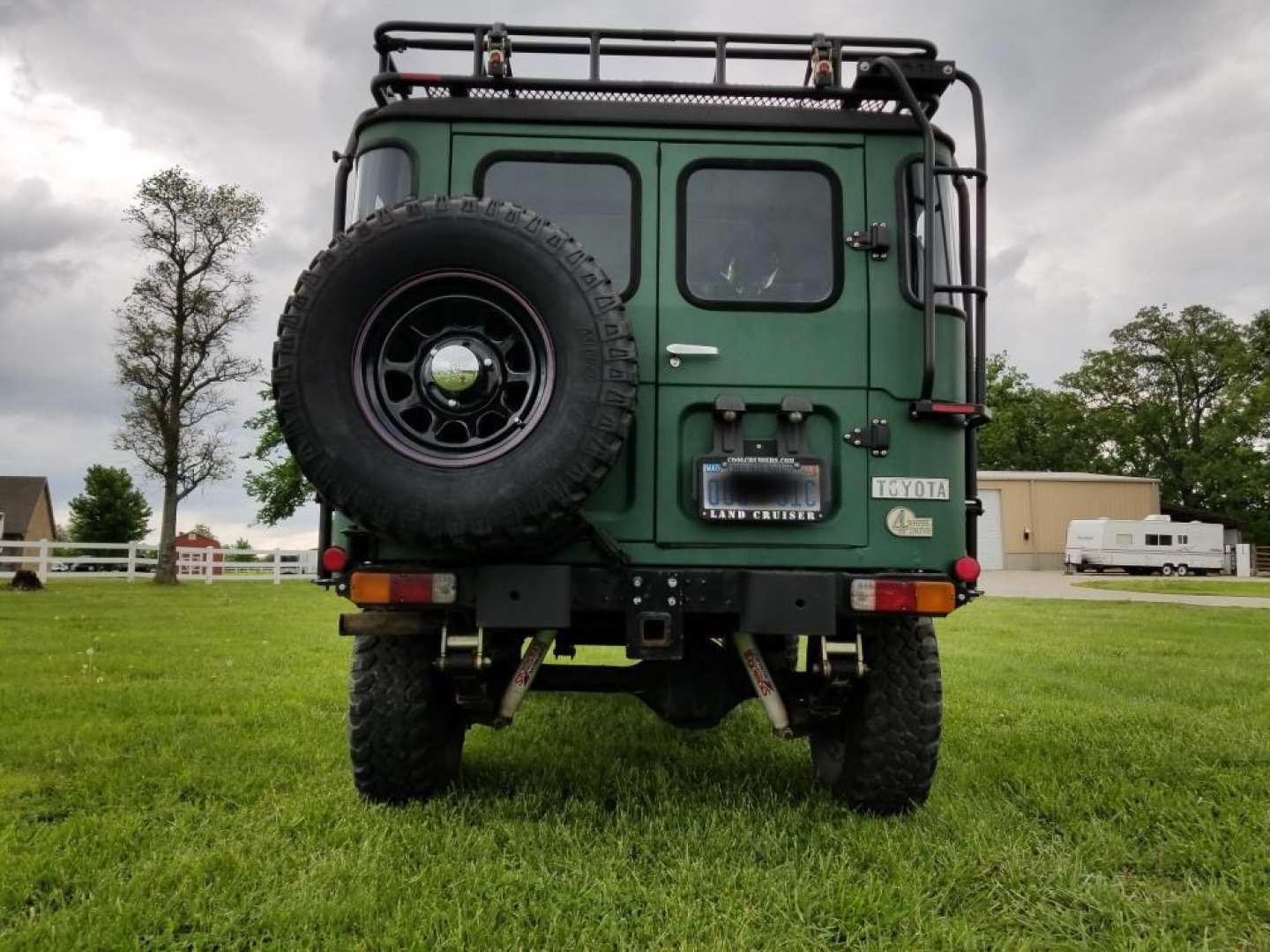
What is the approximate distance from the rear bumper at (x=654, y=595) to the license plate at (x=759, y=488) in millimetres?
212

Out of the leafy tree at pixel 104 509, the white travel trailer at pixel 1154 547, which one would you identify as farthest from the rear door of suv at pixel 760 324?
the leafy tree at pixel 104 509

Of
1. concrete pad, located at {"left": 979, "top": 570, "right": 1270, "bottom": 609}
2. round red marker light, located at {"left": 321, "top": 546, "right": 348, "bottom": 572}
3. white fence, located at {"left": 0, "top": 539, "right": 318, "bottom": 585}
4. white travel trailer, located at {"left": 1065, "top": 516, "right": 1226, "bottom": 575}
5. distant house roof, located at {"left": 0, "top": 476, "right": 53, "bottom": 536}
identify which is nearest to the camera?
round red marker light, located at {"left": 321, "top": 546, "right": 348, "bottom": 572}

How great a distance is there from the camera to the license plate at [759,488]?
338cm

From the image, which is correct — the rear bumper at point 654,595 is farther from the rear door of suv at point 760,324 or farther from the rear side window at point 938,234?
the rear side window at point 938,234

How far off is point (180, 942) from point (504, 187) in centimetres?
271

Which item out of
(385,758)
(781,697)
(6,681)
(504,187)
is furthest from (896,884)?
(6,681)

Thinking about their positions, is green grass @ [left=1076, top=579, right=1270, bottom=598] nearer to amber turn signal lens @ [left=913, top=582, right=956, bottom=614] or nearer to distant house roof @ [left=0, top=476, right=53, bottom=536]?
amber turn signal lens @ [left=913, top=582, right=956, bottom=614]

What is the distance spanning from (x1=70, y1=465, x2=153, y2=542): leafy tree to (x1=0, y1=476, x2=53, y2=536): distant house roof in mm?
2264

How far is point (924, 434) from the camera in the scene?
136 inches

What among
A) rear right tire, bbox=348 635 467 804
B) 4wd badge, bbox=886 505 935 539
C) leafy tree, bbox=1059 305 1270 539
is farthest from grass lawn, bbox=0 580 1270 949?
leafy tree, bbox=1059 305 1270 539

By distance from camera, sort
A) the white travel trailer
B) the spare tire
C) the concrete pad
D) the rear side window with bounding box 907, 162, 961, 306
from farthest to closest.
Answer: the white travel trailer → the concrete pad → the rear side window with bounding box 907, 162, 961, 306 → the spare tire

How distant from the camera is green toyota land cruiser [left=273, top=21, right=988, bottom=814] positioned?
303 centimetres

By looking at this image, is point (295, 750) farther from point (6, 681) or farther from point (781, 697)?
point (6, 681)

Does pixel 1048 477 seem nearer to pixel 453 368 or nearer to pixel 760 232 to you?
pixel 760 232
